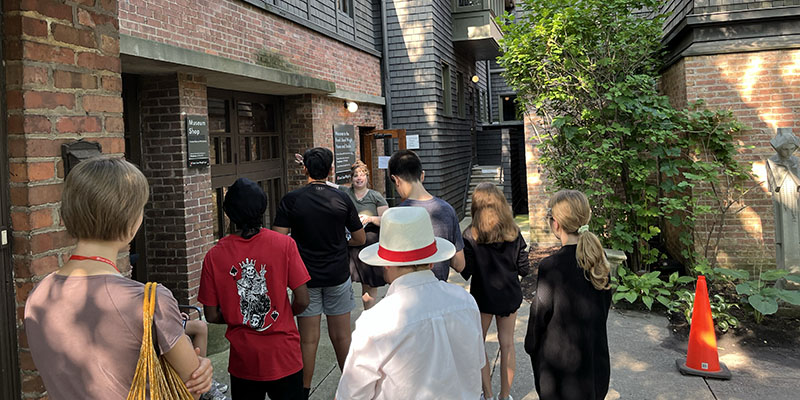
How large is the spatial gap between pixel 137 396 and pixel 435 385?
3.09ft

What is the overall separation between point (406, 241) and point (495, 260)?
2024mm

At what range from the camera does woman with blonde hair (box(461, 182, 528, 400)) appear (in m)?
3.89

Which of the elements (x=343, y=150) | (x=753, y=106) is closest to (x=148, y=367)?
(x=753, y=106)

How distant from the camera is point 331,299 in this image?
4168mm

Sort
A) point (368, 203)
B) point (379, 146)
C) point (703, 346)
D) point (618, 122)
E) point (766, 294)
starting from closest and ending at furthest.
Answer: point (703, 346) < point (368, 203) < point (766, 294) < point (618, 122) < point (379, 146)

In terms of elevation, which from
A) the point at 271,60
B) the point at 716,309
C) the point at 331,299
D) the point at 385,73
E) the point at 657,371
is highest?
the point at 385,73

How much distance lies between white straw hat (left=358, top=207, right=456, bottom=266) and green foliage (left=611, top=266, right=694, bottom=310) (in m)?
4.80

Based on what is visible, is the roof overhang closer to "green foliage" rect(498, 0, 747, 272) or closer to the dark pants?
the dark pants

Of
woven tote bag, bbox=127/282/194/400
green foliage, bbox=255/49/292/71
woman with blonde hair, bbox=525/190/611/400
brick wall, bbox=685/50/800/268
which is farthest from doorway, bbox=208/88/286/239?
brick wall, bbox=685/50/800/268

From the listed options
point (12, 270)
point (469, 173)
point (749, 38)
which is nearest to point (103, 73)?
point (12, 270)

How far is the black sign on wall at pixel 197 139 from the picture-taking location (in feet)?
19.7

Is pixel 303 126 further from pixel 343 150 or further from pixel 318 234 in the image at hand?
pixel 318 234

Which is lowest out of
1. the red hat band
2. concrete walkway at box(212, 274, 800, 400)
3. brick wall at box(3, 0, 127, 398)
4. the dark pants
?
concrete walkway at box(212, 274, 800, 400)

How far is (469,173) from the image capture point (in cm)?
1639
